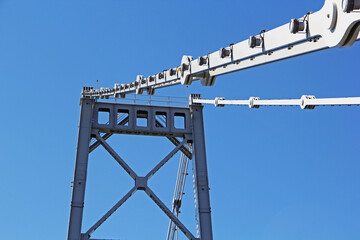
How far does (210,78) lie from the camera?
38.4 feet

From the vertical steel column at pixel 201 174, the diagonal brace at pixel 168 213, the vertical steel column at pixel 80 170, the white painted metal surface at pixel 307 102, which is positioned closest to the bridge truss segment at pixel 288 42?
the white painted metal surface at pixel 307 102

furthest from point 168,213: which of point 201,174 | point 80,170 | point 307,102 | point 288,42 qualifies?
point 288,42

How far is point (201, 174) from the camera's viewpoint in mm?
23031

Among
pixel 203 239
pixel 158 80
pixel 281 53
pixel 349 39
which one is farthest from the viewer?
pixel 203 239

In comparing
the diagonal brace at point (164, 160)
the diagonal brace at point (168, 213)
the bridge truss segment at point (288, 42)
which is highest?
the bridge truss segment at point (288, 42)

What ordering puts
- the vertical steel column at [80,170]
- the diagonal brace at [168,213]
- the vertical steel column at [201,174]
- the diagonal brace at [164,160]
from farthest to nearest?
the diagonal brace at [164,160] < the diagonal brace at [168,213] < the vertical steel column at [201,174] < the vertical steel column at [80,170]

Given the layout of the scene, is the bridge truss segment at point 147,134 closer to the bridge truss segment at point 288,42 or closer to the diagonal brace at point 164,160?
the diagonal brace at point 164,160

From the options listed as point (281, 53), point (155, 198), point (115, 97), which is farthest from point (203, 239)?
point (281, 53)

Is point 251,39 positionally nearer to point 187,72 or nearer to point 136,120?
point 187,72

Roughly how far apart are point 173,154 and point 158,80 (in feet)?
27.8

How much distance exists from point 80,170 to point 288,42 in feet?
51.8

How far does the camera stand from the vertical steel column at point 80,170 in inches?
832

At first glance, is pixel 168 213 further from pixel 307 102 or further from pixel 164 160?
pixel 307 102

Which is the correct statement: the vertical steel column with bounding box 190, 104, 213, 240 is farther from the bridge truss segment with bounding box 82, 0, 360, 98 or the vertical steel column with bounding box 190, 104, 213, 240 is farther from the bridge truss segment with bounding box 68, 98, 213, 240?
the bridge truss segment with bounding box 82, 0, 360, 98
